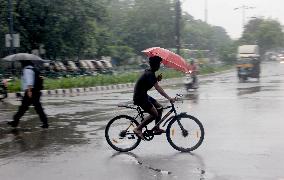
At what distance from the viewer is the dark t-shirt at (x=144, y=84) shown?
9.03 metres

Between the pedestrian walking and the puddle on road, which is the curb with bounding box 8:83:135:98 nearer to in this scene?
the puddle on road

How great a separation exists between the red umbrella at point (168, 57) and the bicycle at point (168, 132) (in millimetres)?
726

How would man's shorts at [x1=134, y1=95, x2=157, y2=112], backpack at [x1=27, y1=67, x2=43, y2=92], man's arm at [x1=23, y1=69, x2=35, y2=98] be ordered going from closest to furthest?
man's shorts at [x1=134, y1=95, x2=157, y2=112]
man's arm at [x1=23, y1=69, x2=35, y2=98]
backpack at [x1=27, y1=67, x2=43, y2=92]

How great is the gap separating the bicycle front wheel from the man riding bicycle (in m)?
0.35

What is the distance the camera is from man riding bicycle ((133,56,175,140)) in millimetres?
9047

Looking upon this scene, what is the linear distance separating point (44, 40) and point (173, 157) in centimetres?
3306

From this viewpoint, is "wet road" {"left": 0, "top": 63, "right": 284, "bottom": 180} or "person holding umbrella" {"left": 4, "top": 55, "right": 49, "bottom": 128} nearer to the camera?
"wet road" {"left": 0, "top": 63, "right": 284, "bottom": 180}

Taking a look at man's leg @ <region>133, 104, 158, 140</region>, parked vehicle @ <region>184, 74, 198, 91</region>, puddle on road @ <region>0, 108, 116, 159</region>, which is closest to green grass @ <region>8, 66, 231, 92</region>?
parked vehicle @ <region>184, 74, 198, 91</region>

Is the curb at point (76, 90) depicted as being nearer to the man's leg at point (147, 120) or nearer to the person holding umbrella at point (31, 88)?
the person holding umbrella at point (31, 88)

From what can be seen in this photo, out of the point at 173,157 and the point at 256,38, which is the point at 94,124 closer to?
the point at 173,157

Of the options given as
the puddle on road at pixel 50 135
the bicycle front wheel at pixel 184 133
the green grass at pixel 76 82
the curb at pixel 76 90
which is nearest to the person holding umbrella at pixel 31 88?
the puddle on road at pixel 50 135

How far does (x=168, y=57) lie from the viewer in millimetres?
9211

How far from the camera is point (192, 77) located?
2670cm

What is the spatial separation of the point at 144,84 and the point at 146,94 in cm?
19
